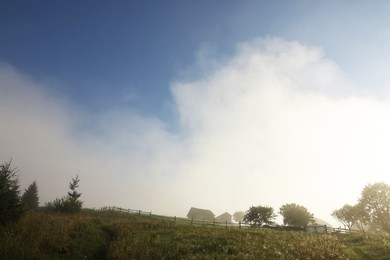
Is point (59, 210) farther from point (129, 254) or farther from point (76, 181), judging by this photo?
point (129, 254)

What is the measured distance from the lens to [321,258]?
16.0m

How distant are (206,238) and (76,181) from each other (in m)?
26.1

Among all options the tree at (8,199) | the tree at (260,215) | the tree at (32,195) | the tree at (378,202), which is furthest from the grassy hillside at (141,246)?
the tree at (378,202)

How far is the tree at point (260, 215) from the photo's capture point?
1864 inches

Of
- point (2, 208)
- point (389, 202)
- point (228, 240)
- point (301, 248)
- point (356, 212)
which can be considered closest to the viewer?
point (2, 208)

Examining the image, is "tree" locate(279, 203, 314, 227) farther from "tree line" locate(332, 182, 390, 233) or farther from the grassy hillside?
the grassy hillside

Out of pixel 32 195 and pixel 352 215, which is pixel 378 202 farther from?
pixel 32 195

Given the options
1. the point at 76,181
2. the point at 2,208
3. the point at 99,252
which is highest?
the point at 76,181

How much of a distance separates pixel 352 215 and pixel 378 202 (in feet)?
33.9

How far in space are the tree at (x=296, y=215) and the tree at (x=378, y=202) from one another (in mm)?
26074

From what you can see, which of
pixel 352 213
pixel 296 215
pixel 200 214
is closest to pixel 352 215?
pixel 352 213

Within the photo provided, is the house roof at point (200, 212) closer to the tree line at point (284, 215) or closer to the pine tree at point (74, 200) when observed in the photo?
the tree line at point (284, 215)

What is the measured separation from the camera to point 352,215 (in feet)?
243

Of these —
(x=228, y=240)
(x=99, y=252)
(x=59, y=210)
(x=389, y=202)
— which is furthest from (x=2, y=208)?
(x=389, y=202)
